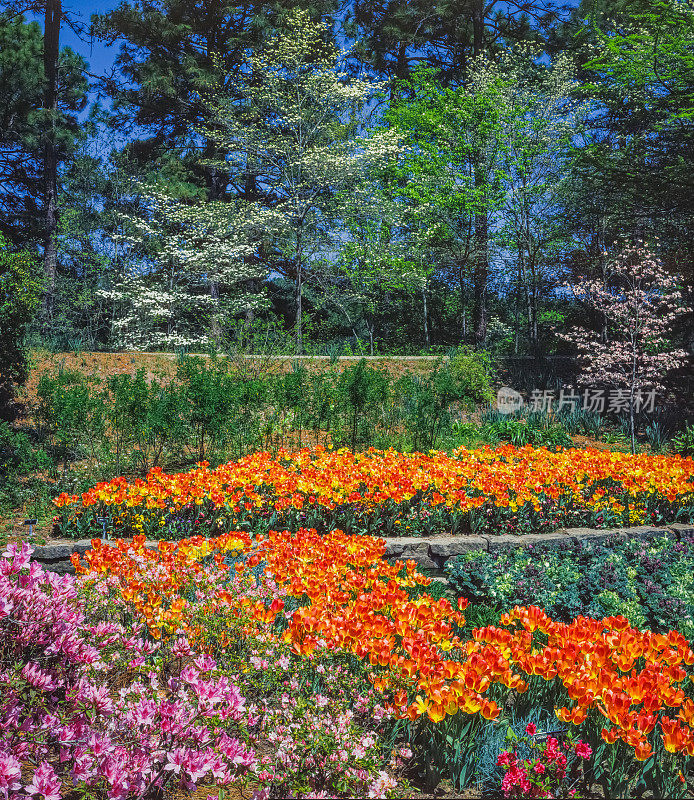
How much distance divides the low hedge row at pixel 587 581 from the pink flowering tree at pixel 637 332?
498 cm

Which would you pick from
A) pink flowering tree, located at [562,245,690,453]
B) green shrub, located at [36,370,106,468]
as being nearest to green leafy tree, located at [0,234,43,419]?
green shrub, located at [36,370,106,468]

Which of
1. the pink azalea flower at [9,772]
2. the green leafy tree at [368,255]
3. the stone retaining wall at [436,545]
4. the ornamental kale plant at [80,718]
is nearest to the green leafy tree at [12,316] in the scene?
the stone retaining wall at [436,545]

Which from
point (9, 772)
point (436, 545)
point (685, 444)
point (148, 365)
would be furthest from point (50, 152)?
point (9, 772)

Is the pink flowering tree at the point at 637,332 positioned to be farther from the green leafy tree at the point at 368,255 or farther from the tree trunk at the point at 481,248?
the green leafy tree at the point at 368,255

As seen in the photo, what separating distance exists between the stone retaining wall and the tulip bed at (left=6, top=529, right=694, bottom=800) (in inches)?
62.3

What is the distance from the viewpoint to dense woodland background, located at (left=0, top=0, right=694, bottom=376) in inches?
582

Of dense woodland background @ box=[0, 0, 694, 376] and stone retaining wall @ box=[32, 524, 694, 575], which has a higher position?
dense woodland background @ box=[0, 0, 694, 376]

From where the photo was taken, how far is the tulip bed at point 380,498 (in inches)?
163

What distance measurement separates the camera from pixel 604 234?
13906mm

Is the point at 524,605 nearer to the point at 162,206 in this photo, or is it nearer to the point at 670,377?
the point at 670,377

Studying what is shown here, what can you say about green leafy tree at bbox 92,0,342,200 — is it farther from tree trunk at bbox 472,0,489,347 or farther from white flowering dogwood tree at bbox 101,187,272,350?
tree trunk at bbox 472,0,489,347

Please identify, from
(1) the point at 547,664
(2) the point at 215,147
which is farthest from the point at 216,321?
(1) the point at 547,664

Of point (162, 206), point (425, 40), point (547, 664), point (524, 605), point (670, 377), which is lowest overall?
point (524, 605)

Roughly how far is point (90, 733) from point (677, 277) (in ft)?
40.7
